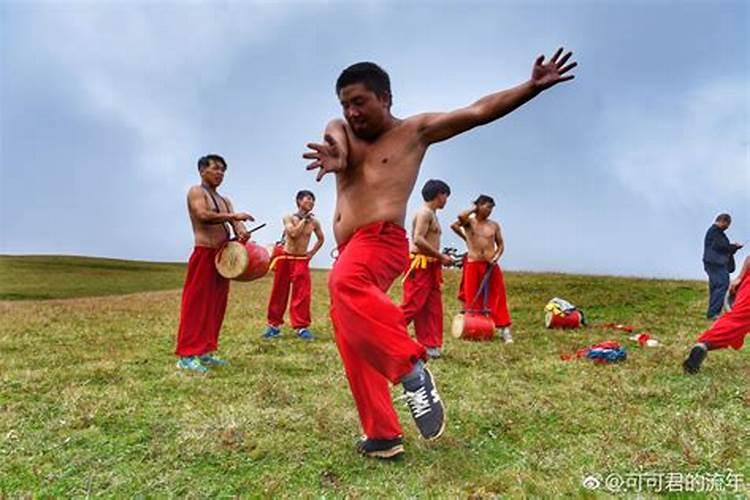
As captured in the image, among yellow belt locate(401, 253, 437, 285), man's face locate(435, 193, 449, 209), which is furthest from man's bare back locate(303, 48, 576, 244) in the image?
man's face locate(435, 193, 449, 209)

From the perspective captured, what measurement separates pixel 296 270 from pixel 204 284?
352 centimetres

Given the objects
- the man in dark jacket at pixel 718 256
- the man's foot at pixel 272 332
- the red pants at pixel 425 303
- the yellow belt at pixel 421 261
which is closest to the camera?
the red pants at pixel 425 303

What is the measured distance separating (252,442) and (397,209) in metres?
1.74

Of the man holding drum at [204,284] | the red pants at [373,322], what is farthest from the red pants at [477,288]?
the red pants at [373,322]

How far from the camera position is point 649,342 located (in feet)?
29.8

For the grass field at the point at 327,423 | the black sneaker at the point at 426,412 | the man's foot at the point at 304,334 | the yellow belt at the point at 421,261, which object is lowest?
the grass field at the point at 327,423

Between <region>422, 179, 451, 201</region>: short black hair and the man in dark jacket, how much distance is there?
8.24m

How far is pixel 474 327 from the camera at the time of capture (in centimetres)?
932

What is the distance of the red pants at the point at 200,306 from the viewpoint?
6844mm

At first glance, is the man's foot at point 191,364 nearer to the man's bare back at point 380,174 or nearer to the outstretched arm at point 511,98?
the man's bare back at point 380,174

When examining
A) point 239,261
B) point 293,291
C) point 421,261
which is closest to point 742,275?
point 421,261

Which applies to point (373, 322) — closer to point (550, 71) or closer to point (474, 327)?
point (550, 71)

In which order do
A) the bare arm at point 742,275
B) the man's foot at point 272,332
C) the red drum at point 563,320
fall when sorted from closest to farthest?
1. the bare arm at point 742,275
2. the man's foot at point 272,332
3. the red drum at point 563,320

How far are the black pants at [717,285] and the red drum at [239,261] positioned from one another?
10.6 m
